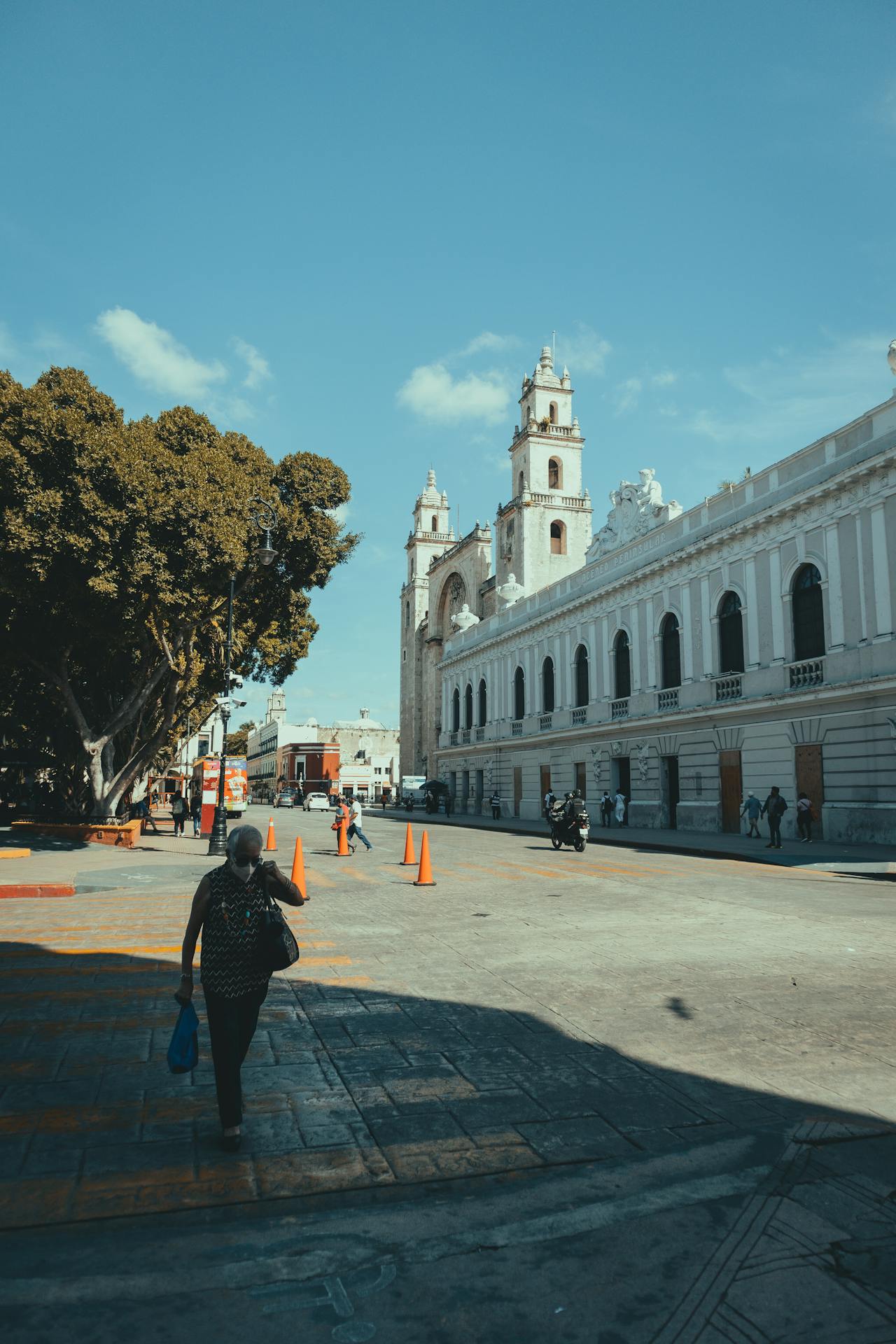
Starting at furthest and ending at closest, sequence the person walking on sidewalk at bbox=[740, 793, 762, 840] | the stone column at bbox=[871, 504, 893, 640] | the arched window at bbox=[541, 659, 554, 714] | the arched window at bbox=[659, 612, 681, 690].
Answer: the arched window at bbox=[541, 659, 554, 714] < the arched window at bbox=[659, 612, 681, 690] < the person walking on sidewalk at bbox=[740, 793, 762, 840] < the stone column at bbox=[871, 504, 893, 640]

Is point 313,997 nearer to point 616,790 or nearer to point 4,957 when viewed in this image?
point 4,957

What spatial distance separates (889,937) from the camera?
9.78m

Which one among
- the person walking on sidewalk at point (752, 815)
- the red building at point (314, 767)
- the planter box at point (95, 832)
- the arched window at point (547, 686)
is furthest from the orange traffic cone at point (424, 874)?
the red building at point (314, 767)

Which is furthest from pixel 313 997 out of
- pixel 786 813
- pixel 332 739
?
pixel 332 739

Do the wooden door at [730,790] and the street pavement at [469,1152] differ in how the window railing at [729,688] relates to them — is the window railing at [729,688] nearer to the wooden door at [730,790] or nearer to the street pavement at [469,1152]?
the wooden door at [730,790]

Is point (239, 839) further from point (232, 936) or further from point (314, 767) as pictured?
point (314, 767)

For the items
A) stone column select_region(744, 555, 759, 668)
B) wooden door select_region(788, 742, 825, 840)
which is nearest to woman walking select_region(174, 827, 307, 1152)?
wooden door select_region(788, 742, 825, 840)

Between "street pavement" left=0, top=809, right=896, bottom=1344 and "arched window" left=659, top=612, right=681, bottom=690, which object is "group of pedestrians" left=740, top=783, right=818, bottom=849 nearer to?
"arched window" left=659, top=612, right=681, bottom=690

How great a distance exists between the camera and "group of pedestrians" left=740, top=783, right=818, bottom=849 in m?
24.1

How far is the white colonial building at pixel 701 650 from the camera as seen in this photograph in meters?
23.9

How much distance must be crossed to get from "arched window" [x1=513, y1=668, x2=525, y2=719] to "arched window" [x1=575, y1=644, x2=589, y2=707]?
6.64 metres

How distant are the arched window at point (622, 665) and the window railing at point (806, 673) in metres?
10.7

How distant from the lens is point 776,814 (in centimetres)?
2419

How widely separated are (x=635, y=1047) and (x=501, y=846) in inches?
795
